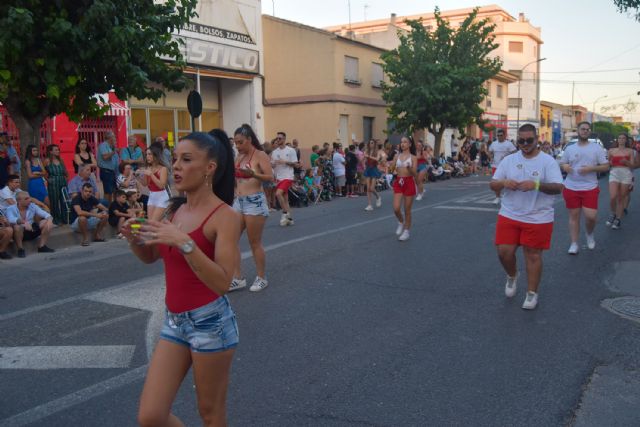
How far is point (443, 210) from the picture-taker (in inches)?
562

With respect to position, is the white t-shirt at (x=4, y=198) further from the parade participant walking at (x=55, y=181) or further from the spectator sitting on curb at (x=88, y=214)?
the parade participant walking at (x=55, y=181)

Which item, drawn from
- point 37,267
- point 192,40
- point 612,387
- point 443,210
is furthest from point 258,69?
point 612,387

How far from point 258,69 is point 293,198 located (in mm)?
10280

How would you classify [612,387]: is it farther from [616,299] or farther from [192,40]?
[192,40]

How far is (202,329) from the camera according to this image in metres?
2.74

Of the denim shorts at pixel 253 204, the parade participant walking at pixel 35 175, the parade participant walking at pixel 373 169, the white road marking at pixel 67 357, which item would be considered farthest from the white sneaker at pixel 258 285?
the parade participant walking at pixel 373 169

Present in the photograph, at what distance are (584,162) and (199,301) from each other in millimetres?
7598

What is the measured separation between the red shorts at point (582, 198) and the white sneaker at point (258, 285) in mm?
4759

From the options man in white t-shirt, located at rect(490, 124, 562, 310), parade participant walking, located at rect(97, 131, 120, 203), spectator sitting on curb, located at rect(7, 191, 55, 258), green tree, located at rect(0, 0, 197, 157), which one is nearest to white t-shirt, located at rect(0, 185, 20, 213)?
spectator sitting on curb, located at rect(7, 191, 55, 258)

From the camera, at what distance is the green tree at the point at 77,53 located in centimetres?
898

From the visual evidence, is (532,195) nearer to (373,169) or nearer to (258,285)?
(258,285)

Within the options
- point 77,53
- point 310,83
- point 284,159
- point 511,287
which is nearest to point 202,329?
point 511,287

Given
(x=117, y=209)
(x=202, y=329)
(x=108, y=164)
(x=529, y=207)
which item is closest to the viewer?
(x=202, y=329)

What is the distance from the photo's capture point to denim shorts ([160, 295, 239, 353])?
8.95 ft
